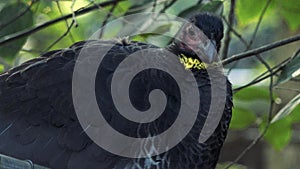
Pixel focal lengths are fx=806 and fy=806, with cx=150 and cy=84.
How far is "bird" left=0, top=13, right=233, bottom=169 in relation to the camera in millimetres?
3303

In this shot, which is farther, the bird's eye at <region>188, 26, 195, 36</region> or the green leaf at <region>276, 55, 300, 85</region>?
the bird's eye at <region>188, 26, 195, 36</region>

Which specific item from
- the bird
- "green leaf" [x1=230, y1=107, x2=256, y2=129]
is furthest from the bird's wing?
"green leaf" [x1=230, y1=107, x2=256, y2=129]

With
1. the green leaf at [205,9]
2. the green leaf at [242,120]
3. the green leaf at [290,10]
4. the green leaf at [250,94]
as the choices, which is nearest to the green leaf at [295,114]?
the green leaf at [250,94]

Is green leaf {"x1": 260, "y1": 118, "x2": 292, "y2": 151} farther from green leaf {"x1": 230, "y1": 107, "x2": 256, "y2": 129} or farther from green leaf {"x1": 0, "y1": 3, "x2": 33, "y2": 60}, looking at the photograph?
green leaf {"x1": 0, "y1": 3, "x2": 33, "y2": 60}

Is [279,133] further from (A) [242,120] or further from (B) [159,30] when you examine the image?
(B) [159,30]

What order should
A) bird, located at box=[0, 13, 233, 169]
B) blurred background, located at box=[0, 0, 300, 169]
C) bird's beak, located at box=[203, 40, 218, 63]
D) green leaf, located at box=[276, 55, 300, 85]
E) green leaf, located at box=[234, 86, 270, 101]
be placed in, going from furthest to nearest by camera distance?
green leaf, located at box=[234, 86, 270, 101], blurred background, located at box=[0, 0, 300, 169], bird's beak, located at box=[203, 40, 218, 63], bird, located at box=[0, 13, 233, 169], green leaf, located at box=[276, 55, 300, 85]

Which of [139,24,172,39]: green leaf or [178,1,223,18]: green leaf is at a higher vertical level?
[178,1,223,18]: green leaf

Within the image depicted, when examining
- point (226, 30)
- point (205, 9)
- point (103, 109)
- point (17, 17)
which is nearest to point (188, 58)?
point (205, 9)

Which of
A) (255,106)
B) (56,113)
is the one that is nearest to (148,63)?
(56,113)

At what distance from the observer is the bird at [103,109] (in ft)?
10.8

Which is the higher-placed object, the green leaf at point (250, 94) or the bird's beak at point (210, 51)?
the bird's beak at point (210, 51)

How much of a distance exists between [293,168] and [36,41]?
2.78m

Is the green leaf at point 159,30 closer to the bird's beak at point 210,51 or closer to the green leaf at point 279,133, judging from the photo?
the bird's beak at point 210,51

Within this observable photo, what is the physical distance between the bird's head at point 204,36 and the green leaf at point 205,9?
211 millimetres
